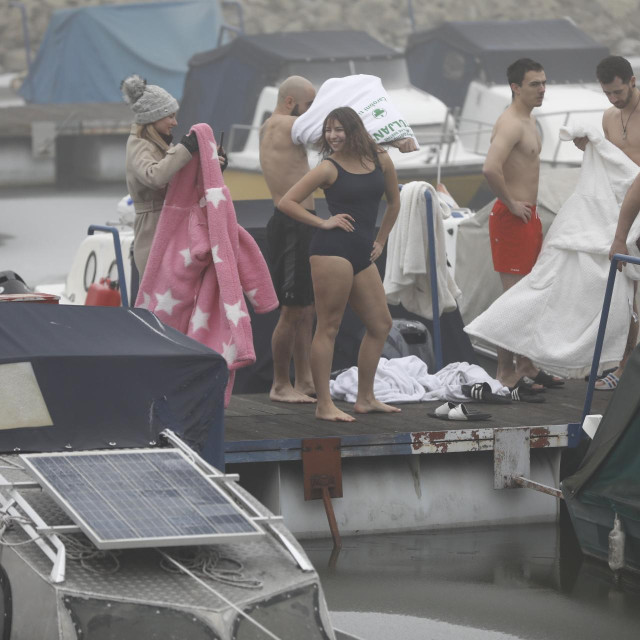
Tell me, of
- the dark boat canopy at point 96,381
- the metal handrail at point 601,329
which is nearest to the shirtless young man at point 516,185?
the metal handrail at point 601,329

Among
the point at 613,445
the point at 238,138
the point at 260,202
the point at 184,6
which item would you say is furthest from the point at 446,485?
the point at 184,6

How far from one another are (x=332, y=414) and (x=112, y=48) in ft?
90.7

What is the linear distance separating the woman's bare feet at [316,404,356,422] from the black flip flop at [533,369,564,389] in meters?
1.55

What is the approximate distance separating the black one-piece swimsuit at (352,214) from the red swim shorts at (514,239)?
1174 millimetres

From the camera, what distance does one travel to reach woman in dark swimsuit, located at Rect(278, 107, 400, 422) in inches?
275

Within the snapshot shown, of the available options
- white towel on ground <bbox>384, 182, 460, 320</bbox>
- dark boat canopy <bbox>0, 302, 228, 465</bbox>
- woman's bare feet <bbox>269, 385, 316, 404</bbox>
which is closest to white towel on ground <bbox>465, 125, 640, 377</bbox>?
white towel on ground <bbox>384, 182, 460, 320</bbox>

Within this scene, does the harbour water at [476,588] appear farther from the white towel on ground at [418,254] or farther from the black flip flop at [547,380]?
the white towel on ground at [418,254]

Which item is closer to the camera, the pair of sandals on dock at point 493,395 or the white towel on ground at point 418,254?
the pair of sandals on dock at point 493,395

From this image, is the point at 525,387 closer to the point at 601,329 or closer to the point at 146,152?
the point at 601,329

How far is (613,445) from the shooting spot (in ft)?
20.0

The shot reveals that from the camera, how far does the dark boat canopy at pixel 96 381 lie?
16.4 feet

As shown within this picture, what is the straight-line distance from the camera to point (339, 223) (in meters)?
6.97

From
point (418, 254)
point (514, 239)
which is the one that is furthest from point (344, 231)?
point (418, 254)

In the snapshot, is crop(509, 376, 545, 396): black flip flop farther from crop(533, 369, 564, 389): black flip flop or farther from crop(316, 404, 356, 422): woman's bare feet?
crop(316, 404, 356, 422): woman's bare feet
